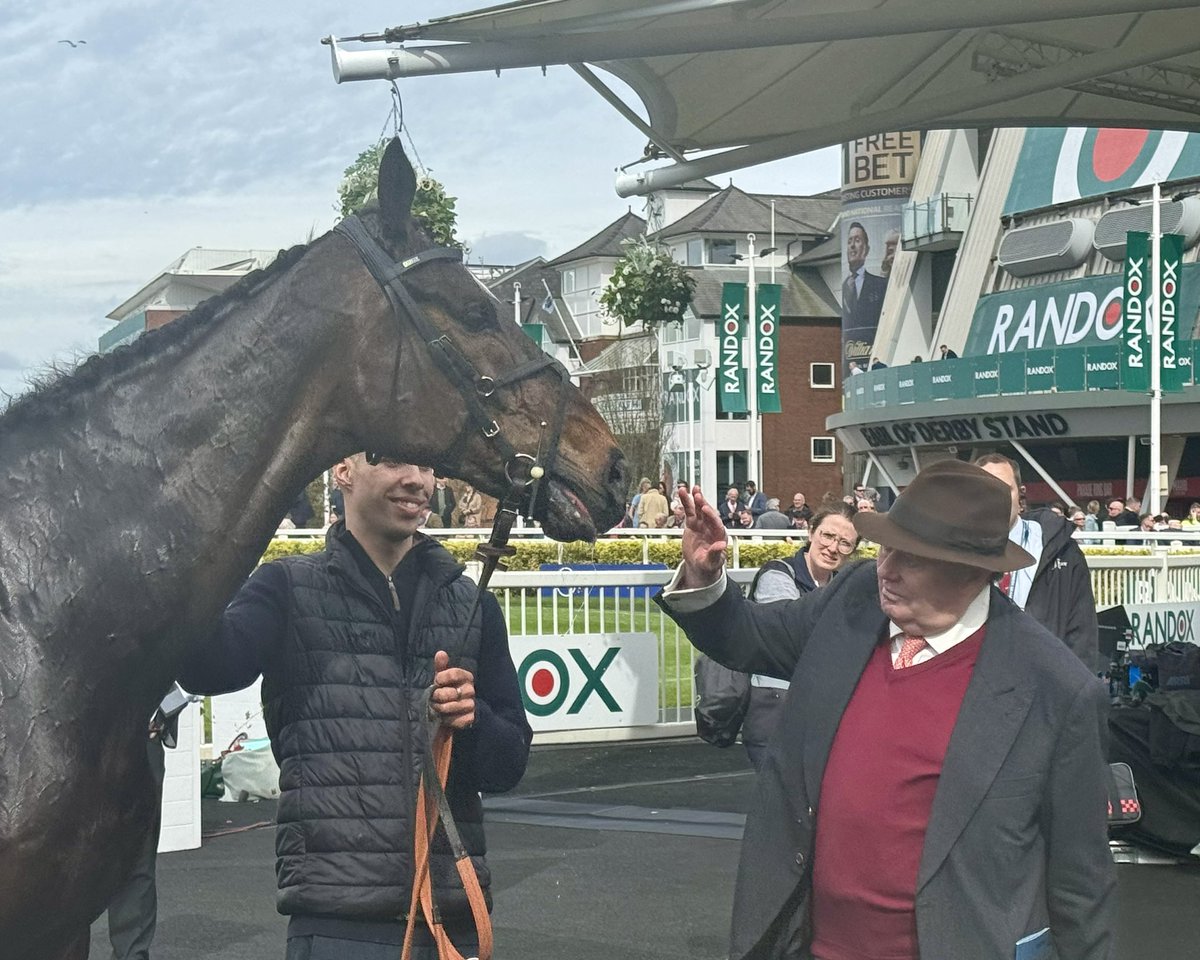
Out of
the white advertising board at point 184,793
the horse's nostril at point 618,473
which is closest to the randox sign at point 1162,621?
the white advertising board at point 184,793

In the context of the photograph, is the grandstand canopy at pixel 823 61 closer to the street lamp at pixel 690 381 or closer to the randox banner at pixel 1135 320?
the randox banner at pixel 1135 320

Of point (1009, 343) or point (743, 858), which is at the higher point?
point (1009, 343)

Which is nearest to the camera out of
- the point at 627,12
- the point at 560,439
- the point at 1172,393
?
the point at 560,439

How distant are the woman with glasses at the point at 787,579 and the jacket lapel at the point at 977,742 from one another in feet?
10.8

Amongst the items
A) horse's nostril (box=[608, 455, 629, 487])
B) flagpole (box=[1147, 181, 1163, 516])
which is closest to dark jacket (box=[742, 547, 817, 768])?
horse's nostril (box=[608, 455, 629, 487])

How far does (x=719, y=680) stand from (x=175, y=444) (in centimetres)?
406

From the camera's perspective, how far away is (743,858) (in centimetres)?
326

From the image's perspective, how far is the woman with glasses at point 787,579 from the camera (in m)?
6.65

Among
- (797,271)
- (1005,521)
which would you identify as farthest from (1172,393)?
(797,271)

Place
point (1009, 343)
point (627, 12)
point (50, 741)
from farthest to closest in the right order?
point (1009, 343), point (627, 12), point (50, 741)

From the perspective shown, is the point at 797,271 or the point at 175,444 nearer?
the point at 175,444

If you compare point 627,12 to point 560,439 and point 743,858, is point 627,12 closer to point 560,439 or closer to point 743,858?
point 560,439

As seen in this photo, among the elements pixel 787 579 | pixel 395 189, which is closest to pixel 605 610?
pixel 787 579

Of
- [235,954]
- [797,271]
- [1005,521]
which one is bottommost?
[235,954]
